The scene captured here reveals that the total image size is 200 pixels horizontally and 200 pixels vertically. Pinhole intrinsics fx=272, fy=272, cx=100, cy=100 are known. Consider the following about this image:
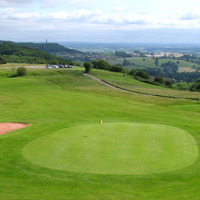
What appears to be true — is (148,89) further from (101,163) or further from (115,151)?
(101,163)

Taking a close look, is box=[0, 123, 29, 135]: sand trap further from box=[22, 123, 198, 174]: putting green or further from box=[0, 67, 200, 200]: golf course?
box=[22, 123, 198, 174]: putting green

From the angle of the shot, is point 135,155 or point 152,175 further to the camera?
point 135,155

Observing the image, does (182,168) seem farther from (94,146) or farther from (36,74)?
(36,74)

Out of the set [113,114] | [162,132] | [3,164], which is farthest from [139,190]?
[113,114]

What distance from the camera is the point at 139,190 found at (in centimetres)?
1340

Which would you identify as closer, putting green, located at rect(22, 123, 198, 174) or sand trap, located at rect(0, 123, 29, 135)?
putting green, located at rect(22, 123, 198, 174)

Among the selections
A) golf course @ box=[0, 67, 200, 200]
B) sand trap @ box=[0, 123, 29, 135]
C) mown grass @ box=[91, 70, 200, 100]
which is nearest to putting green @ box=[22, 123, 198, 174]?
golf course @ box=[0, 67, 200, 200]

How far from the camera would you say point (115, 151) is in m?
17.7

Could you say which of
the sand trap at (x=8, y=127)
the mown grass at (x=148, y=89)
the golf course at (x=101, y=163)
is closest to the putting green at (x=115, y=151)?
the golf course at (x=101, y=163)

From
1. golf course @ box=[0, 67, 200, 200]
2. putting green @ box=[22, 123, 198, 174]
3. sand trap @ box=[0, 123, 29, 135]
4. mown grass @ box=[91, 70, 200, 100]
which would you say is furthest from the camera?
mown grass @ box=[91, 70, 200, 100]

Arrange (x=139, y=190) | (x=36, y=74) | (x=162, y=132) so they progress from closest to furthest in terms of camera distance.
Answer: (x=139, y=190) → (x=162, y=132) → (x=36, y=74)

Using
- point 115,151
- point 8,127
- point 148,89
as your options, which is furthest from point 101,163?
point 148,89

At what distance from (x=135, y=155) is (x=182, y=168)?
114 inches

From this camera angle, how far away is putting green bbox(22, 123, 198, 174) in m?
15.6
